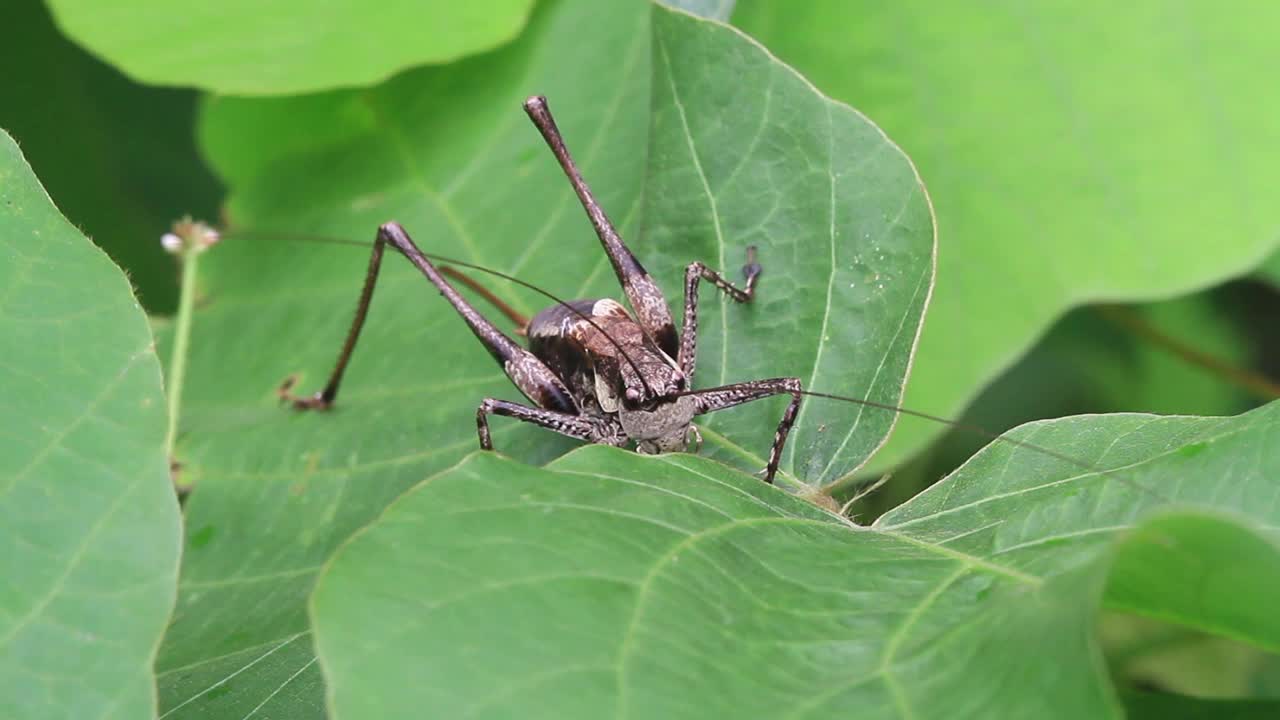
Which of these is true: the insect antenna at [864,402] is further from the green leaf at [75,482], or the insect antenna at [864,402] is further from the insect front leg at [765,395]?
the green leaf at [75,482]

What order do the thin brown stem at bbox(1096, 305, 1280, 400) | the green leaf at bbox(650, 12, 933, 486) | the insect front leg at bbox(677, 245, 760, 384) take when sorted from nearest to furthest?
the green leaf at bbox(650, 12, 933, 486)
the insect front leg at bbox(677, 245, 760, 384)
the thin brown stem at bbox(1096, 305, 1280, 400)

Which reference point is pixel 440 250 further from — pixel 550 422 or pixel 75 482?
pixel 75 482

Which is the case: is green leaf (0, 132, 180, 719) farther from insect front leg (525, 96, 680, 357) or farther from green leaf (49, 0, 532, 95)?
insect front leg (525, 96, 680, 357)

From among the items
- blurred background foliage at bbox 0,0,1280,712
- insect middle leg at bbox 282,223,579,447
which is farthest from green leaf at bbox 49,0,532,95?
insect middle leg at bbox 282,223,579,447

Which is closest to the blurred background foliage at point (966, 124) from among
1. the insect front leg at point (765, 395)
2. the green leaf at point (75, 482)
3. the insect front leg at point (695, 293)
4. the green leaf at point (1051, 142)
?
the green leaf at point (1051, 142)

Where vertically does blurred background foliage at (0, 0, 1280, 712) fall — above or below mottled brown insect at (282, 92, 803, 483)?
above

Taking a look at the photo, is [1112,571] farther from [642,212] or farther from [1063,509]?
[642,212]

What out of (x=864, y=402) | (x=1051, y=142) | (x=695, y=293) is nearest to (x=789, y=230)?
(x=695, y=293)

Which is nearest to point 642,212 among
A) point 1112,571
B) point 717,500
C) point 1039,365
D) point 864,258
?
point 864,258
